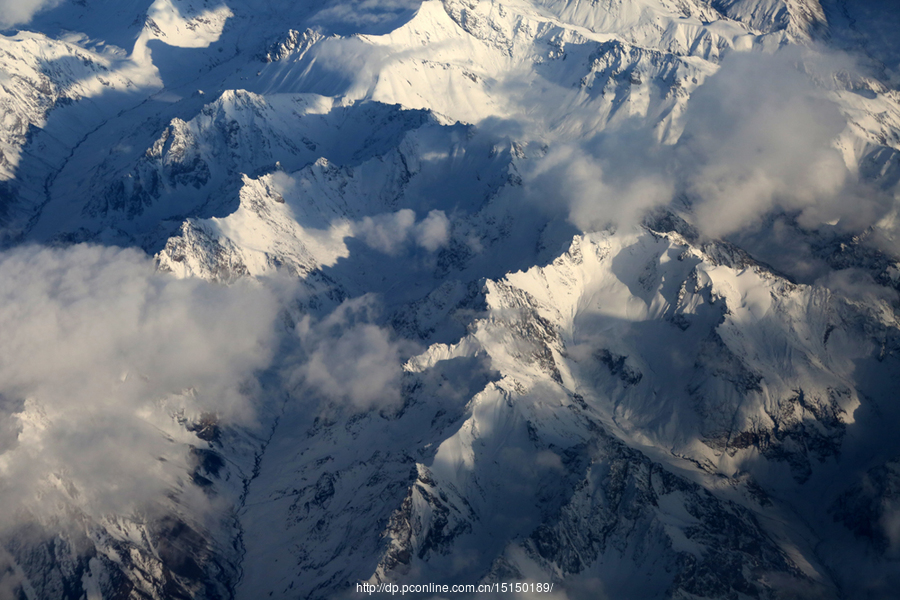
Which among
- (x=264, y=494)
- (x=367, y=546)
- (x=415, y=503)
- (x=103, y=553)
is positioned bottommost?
(x=264, y=494)

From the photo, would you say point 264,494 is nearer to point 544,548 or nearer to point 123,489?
point 123,489

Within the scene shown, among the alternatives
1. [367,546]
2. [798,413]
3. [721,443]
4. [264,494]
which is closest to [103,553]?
[264,494]

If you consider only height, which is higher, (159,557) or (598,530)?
(598,530)

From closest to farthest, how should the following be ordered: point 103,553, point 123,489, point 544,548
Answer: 1. point 544,548
2. point 103,553
3. point 123,489

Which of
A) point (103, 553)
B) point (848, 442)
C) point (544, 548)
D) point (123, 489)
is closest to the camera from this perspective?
point (544, 548)

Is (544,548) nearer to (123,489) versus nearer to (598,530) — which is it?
(598,530)

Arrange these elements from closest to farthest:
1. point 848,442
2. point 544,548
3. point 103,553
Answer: point 544,548, point 103,553, point 848,442

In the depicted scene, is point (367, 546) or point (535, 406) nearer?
point (367, 546)

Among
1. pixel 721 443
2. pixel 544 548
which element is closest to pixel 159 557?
pixel 544 548

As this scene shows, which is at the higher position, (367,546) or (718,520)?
(718,520)
